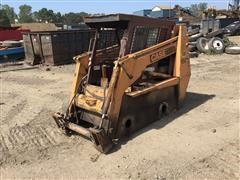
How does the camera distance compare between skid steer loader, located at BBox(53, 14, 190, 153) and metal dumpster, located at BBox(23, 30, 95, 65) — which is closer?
skid steer loader, located at BBox(53, 14, 190, 153)

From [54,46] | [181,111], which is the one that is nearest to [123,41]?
[181,111]

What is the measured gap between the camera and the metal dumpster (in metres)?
13.9

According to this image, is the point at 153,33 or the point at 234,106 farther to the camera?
the point at 234,106

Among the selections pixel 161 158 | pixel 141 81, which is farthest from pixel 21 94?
pixel 161 158

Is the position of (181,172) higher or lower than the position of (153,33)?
lower

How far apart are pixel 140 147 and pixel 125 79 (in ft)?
3.27

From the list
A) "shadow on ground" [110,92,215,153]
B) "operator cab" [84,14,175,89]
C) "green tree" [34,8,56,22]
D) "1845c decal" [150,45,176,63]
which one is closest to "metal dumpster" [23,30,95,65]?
"shadow on ground" [110,92,215,153]

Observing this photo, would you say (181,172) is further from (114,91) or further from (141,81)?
(141,81)

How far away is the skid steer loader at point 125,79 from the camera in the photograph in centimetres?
504

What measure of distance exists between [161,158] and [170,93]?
1.81 meters

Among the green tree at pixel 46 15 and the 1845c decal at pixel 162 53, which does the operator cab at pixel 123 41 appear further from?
the green tree at pixel 46 15

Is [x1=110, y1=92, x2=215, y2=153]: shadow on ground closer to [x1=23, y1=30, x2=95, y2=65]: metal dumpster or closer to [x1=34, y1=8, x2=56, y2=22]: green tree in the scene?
[x1=23, y1=30, x2=95, y2=65]: metal dumpster

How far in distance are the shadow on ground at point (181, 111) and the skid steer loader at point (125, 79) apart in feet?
0.29

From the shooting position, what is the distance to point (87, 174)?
14.5ft
